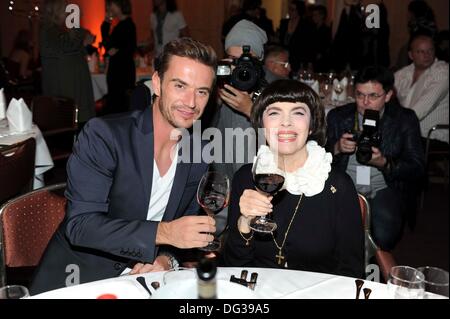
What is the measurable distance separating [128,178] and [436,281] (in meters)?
1.05

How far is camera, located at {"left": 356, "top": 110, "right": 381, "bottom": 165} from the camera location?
2.75m

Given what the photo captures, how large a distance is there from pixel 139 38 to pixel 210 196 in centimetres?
848

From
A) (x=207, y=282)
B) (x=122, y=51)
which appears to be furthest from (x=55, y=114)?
(x=207, y=282)

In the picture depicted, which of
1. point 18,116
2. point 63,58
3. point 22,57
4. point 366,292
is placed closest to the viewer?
point 366,292

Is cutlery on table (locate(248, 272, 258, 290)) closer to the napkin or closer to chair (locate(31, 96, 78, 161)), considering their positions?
chair (locate(31, 96, 78, 161))

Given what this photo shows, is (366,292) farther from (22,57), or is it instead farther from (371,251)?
(22,57)

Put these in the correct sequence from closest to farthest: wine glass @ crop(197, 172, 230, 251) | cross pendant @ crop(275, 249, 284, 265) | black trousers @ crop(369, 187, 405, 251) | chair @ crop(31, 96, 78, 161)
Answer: wine glass @ crop(197, 172, 230, 251) < cross pendant @ crop(275, 249, 284, 265) < black trousers @ crop(369, 187, 405, 251) < chair @ crop(31, 96, 78, 161)

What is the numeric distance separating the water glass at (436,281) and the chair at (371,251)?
525 mm

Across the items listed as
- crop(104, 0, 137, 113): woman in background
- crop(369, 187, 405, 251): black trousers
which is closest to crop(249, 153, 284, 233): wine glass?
crop(369, 187, 405, 251): black trousers

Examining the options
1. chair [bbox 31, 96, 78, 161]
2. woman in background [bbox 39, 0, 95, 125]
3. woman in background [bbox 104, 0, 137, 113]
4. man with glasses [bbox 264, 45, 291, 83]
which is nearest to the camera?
chair [bbox 31, 96, 78, 161]

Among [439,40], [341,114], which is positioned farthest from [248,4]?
[341,114]

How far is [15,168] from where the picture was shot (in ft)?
7.77

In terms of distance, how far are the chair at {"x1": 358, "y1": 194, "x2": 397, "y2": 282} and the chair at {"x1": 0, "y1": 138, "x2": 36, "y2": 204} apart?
4.96ft
